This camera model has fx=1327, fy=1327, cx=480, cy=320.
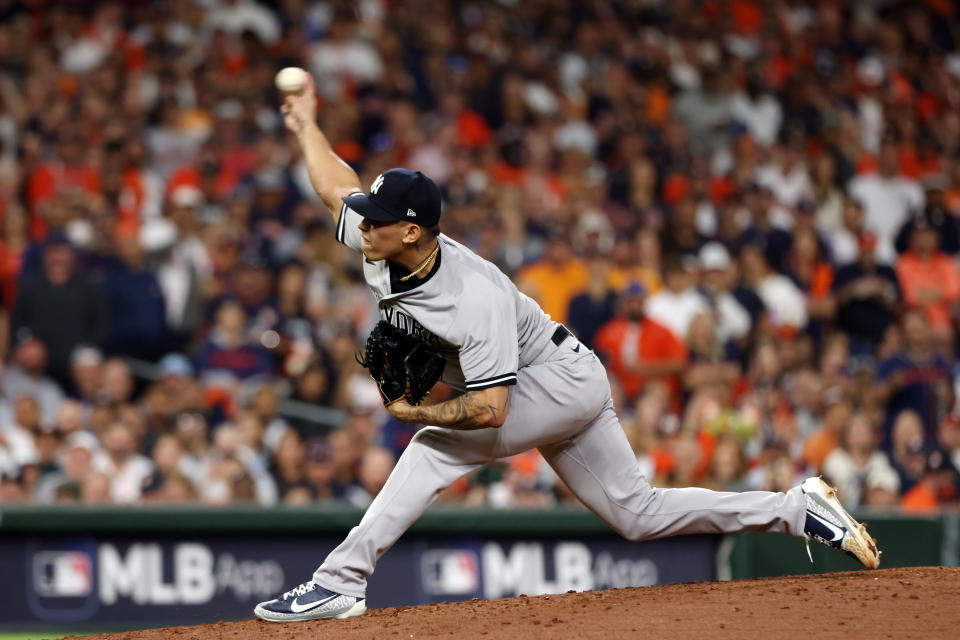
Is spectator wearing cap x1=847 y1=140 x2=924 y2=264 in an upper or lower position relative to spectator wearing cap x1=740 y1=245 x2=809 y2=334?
upper

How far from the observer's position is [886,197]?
37.8 ft

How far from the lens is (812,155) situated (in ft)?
39.8

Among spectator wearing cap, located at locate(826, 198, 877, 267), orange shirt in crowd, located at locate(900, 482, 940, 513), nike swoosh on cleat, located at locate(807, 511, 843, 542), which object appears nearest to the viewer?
nike swoosh on cleat, located at locate(807, 511, 843, 542)

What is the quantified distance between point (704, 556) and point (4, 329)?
15.5 feet

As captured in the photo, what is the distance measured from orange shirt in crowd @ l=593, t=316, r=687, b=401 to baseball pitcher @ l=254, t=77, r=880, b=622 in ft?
13.7

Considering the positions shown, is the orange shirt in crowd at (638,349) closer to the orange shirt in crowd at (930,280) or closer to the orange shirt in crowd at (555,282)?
the orange shirt in crowd at (555,282)

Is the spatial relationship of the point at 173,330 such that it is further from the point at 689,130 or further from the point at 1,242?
the point at 689,130

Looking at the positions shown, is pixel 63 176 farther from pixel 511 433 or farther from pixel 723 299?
pixel 511 433

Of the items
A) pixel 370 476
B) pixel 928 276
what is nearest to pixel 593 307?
pixel 370 476

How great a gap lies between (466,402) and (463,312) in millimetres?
294

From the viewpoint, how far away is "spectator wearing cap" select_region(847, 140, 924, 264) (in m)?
11.4

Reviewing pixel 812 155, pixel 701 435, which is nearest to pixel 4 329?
pixel 701 435

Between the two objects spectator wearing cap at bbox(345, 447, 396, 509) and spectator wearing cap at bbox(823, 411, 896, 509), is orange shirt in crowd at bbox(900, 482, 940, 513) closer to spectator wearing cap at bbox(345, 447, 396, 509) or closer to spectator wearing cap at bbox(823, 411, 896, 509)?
spectator wearing cap at bbox(823, 411, 896, 509)

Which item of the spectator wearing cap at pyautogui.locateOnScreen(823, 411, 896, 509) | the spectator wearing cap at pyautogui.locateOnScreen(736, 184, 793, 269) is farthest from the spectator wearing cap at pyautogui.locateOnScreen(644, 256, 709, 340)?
the spectator wearing cap at pyautogui.locateOnScreen(823, 411, 896, 509)
